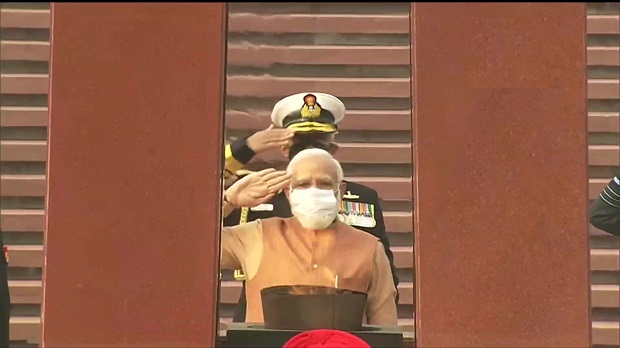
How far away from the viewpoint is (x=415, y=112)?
265cm

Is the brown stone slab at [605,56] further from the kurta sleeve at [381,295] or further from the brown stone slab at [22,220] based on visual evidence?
the brown stone slab at [22,220]

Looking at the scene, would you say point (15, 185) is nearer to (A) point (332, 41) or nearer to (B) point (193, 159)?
(B) point (193, 159)

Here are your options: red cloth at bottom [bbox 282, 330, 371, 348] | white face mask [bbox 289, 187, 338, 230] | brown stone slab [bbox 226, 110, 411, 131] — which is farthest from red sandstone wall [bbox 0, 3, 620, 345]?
red cloth at bottom [bbox 282, 330, 371, 348]

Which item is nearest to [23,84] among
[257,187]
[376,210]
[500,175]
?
[257,187]

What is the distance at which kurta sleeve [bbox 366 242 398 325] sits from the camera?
2.62 m

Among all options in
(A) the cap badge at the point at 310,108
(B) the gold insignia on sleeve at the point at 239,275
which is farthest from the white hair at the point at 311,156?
(B) the gold insignia on sleeve at the point at 239,275

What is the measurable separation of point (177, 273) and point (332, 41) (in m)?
0.86

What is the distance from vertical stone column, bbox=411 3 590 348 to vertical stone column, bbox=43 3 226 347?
0.63m

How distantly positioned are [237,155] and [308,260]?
383 millimetres

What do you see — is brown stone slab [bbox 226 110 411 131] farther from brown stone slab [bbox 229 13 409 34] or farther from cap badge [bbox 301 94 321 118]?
brown stone slab [bbox 229 13 409 34]

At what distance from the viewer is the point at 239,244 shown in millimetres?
2650

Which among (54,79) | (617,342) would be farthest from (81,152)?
(617,342)

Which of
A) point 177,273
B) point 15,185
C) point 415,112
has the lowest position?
point 177,273

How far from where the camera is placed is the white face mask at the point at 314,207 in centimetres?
263
